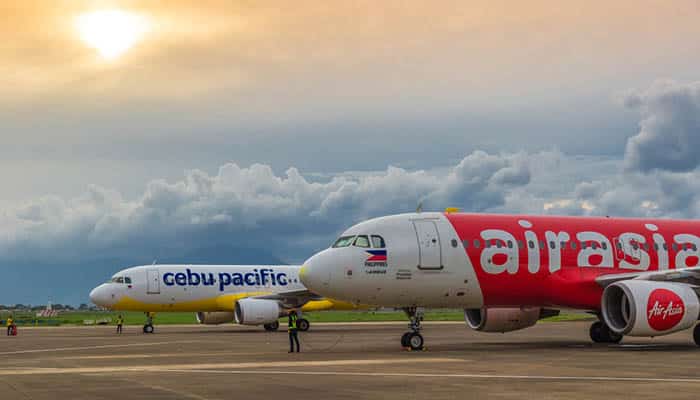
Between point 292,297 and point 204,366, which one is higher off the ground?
point 292,297

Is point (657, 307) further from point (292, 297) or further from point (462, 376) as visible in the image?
point (292, 297)

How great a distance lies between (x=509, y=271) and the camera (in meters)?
29.5

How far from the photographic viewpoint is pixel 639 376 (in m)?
19.3

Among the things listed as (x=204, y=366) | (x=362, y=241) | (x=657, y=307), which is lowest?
(x=204, y=366)

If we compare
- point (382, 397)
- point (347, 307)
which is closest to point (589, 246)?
point (382, 397)

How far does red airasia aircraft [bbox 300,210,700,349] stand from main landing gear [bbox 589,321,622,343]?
4.80ft

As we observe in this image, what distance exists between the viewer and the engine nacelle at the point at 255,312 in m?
50.1

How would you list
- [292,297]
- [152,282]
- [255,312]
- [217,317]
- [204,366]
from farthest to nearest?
[217,317] < [152,282] < [292,297] < [255,312] < [204,366]

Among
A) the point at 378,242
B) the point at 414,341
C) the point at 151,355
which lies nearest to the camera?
the point at 378,242

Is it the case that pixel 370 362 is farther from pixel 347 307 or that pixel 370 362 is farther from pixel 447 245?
pixel 347 307

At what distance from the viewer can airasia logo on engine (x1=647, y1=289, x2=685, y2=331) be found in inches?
1073

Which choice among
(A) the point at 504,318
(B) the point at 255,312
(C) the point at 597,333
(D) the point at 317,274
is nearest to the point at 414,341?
(D) the point at 317,274

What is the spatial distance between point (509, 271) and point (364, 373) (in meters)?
10.2

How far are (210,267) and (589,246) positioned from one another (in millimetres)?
28666
